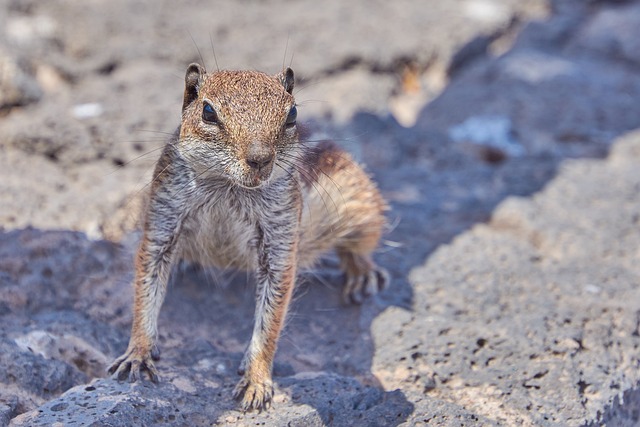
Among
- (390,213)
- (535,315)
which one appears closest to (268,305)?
(535,315)

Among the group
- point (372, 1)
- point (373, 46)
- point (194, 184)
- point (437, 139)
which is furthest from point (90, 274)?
point (372, 1)

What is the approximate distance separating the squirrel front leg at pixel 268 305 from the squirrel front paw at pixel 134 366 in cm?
35

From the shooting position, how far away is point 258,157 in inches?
119

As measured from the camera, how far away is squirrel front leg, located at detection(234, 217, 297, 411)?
11.0ft

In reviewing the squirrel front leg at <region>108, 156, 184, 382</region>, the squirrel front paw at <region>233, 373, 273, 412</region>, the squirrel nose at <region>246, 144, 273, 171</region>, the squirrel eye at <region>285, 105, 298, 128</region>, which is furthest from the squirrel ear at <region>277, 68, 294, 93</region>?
the squirrel front paw at <region>233, 373, 273, 412</region>

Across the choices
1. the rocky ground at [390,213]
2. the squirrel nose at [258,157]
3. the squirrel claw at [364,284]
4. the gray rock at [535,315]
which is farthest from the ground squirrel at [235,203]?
the gray rock at [535,315]

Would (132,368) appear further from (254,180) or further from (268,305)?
(254,180)

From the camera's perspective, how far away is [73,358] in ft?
11.2

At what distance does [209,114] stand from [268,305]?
0.87 meters

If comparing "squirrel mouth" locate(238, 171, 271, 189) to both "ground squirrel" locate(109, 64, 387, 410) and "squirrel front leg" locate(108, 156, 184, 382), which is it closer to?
"ground squirrel" locate(109, 64, 387, 410)

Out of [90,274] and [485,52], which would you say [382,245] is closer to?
[90,274]

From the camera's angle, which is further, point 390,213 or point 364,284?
point 390,213

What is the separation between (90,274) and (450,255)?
1.95 m

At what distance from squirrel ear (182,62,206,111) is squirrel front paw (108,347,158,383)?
1.01 meters
